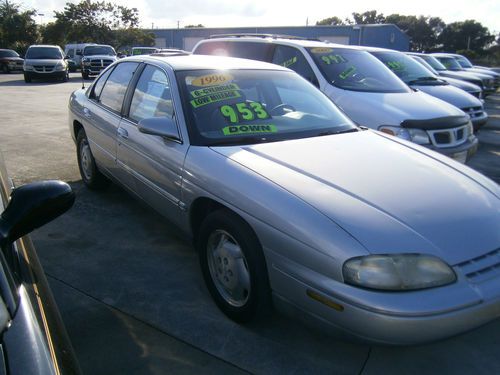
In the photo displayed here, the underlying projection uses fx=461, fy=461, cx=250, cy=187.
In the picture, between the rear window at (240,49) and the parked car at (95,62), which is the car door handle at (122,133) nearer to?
the rear window at (240,49)

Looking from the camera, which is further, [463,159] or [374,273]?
[463,159]

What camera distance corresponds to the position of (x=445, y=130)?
532cm

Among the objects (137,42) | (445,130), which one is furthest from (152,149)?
(137,42)

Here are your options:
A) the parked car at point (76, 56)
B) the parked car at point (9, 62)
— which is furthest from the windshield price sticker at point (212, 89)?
the parked car at point (76, 56)

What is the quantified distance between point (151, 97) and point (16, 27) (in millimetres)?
46783

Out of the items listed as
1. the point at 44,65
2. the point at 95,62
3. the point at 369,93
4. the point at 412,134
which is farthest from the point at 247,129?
the point at 95,62

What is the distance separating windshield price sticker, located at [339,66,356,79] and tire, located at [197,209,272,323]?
154 inches

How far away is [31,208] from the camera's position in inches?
63.0

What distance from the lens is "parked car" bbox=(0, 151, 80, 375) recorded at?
1.20m

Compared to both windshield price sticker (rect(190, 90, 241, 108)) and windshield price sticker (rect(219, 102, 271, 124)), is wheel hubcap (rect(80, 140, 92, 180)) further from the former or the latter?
windshield price sticker (rect(219, 102, 271, 124))

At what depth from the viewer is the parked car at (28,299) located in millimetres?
1199

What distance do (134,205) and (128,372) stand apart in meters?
2.55

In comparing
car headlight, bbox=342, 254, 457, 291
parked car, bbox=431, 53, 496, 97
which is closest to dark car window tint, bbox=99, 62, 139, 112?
car headlight, bbox=342, 254, 457, 291

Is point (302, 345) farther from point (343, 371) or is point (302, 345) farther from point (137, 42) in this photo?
point (137, 42)
